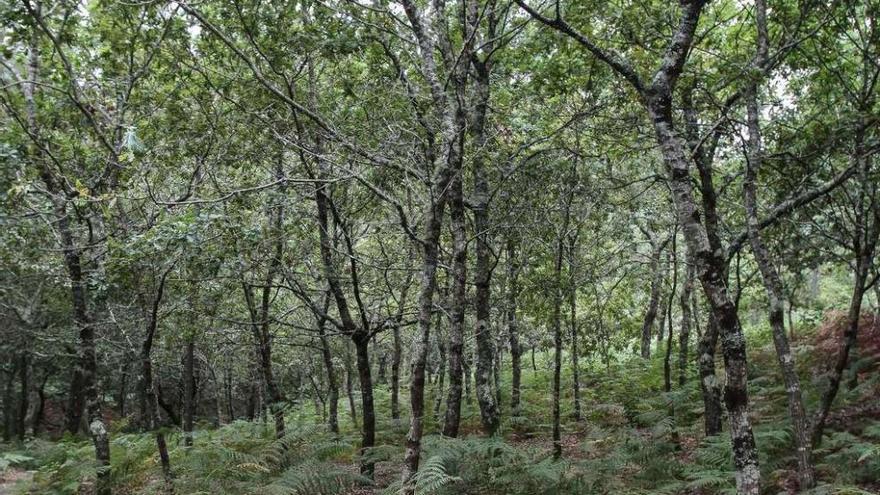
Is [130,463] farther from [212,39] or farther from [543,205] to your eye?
[543,205]

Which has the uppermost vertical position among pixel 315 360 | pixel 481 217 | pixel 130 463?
pixel 481 217

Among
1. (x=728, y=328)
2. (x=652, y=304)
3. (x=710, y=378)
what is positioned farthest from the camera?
(x=652, y=304)

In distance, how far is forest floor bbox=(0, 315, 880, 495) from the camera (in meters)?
8.80

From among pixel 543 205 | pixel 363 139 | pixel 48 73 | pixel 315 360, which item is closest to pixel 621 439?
pixel 543 205

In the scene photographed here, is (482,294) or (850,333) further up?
(482,294)

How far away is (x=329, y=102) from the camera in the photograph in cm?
1054

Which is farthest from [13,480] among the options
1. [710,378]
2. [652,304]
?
[652,304]

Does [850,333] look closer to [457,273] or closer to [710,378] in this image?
[710,378]

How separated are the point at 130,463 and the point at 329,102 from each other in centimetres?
940

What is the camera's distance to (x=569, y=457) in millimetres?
12156

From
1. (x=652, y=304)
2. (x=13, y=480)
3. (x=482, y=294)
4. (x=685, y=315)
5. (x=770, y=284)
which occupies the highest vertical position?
(x=652, y=304)

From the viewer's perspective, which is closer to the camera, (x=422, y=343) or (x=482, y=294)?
(x=422, y=343)

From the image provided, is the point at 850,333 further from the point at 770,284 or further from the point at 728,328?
the point at 728,328

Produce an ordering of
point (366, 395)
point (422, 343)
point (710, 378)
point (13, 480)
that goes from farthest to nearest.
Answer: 1. point (13, 480)
2. point (366, 395)
3. point (710, 378)
4. point (422, 343)
